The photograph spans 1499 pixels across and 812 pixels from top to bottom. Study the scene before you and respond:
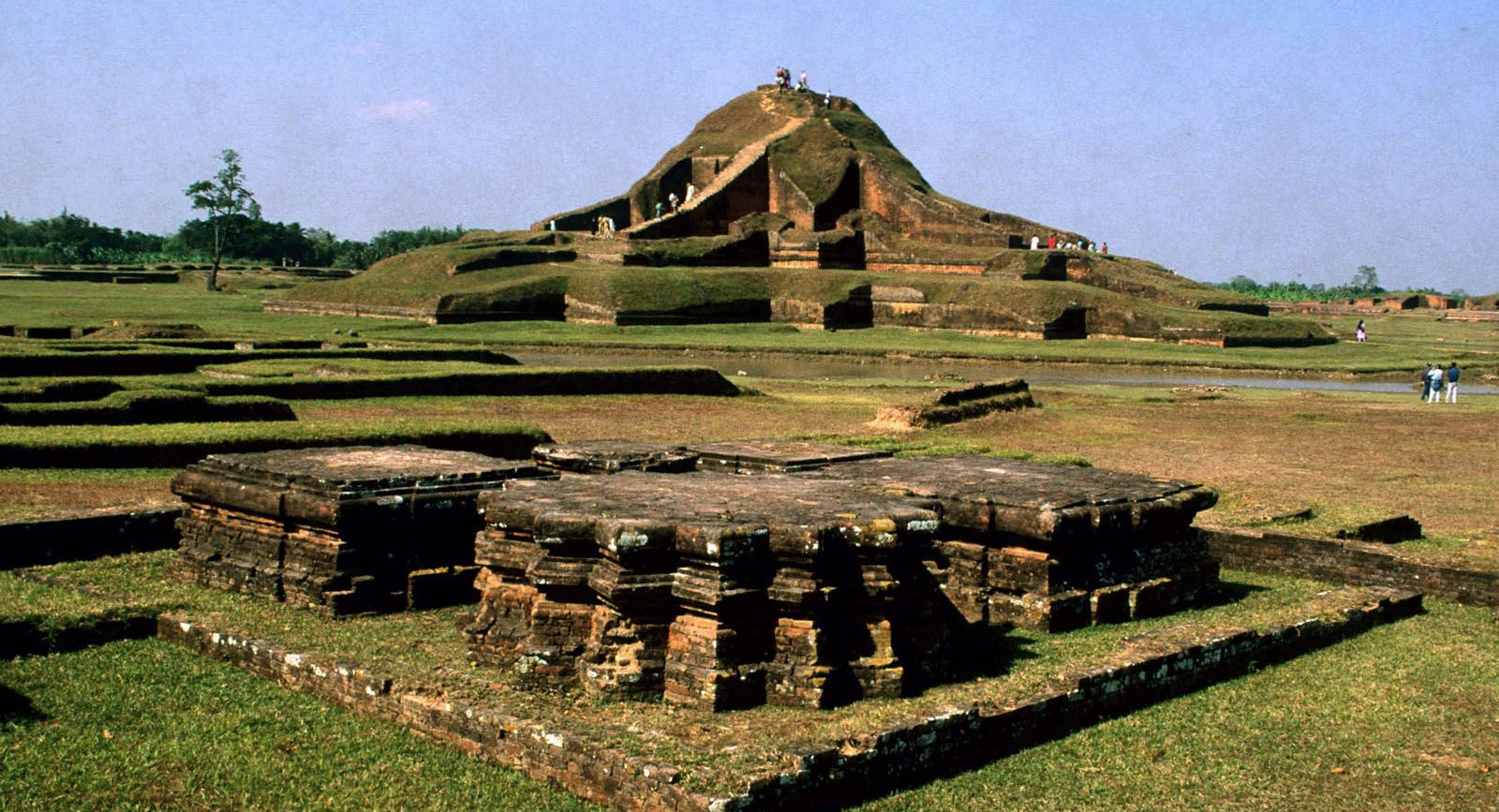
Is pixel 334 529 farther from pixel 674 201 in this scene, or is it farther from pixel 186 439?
pixel 674 201

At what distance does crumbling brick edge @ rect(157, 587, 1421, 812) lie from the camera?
4.36m

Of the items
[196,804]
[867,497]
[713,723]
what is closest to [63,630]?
[196,804]

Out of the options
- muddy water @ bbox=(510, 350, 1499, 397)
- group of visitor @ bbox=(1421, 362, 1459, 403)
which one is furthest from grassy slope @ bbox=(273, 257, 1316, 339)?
group of visitor @ bbox=(1421, 362, 1459, 403)

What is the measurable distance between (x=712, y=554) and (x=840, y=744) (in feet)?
3.29

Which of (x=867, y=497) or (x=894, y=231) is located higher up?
(x=894, y=231)

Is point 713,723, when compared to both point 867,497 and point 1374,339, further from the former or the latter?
point 1374,339

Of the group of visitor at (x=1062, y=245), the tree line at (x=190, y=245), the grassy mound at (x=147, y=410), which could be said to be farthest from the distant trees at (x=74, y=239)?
the grassy mound at (x=147, y=410)

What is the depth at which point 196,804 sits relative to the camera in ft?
14.3

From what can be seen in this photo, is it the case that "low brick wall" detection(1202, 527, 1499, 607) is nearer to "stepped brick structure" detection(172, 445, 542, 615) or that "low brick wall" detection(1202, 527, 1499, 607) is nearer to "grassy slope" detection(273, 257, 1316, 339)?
"stepped brick structure" detection(172, 445, 542, 615)

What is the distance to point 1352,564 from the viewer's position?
27.7 ft

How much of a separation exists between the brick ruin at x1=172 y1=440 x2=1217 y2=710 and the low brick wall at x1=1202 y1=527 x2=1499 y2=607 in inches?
43.0

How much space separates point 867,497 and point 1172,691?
63.8 inches

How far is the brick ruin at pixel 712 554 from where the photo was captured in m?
5.31

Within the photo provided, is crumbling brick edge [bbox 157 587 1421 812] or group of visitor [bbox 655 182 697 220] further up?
group of visitor [bbox 655 182 697 220]
